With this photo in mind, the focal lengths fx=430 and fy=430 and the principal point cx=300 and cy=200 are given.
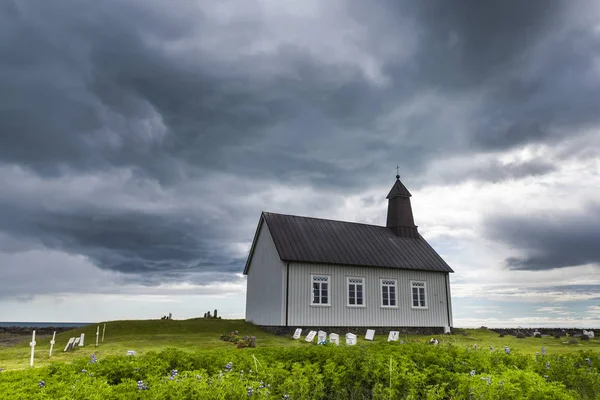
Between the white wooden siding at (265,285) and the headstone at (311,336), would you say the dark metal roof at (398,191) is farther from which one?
the headstone at (311,336)

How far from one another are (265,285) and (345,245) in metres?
5.69

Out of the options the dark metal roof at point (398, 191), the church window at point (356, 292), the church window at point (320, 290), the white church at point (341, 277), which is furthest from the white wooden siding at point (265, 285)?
the dark metal roof at point (398, 191)

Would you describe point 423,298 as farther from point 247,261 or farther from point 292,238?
point 247,261

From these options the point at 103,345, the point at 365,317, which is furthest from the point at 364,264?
the point at 103,345

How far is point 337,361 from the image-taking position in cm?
852

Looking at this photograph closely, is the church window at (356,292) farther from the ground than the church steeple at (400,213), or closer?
closer

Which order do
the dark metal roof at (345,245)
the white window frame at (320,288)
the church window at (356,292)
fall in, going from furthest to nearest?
1. the church window at (356,292)
2. the dark metal roof at (345,245)
3. the white window frame at (320,288)

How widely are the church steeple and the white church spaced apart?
837mm

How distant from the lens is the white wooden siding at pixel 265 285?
24688mm

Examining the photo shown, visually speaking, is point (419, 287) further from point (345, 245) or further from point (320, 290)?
point (320, 290)

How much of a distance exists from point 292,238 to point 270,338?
21.1 feet

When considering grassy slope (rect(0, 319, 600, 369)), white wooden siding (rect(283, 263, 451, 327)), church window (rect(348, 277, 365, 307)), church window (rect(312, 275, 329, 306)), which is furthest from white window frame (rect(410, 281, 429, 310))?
church window (rect(312, 275, 329, 306))

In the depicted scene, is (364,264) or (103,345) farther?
(364,264)

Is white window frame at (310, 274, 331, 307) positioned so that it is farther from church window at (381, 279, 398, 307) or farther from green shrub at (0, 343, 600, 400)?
green shrub at (0, 343, 600, 400)
